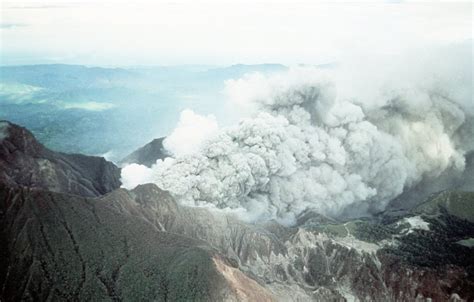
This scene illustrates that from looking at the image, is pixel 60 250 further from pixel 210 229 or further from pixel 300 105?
pixel 300 105

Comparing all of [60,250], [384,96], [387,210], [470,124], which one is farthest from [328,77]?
[60,250]

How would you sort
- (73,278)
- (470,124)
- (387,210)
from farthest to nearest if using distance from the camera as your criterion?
1. (470,124)
2. (387,210)
3. (73,278)

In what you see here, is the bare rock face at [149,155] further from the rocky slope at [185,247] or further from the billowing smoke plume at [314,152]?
the rocky slope at [185,247]

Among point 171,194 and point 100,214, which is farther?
point 171,194

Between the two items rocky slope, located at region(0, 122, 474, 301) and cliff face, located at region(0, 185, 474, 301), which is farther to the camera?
rocky slope, located at region(0, 122, 474, 301)

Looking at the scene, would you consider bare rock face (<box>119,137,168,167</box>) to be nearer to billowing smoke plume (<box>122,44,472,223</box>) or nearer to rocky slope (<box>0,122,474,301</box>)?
billowing smoke plume (<box>122,44,472,223</box>)

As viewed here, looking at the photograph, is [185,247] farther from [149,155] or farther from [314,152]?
[149,155]

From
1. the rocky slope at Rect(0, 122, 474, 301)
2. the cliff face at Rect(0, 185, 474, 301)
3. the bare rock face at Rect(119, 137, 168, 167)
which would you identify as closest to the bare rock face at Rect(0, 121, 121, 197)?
the rocky slope at Rect(0, 122, 474, 301)

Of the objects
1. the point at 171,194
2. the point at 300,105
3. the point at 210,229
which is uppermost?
the point at 300,105
